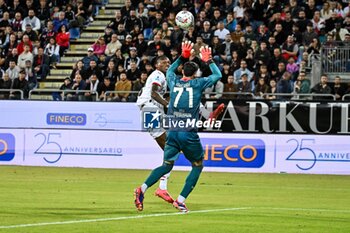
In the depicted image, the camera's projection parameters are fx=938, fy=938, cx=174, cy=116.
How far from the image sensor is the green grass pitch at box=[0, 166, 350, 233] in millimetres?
13680

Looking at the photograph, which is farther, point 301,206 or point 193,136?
point 301,206

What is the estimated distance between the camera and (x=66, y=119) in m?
30.3

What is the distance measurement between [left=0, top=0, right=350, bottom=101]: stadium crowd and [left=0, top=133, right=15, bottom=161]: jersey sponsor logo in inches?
142

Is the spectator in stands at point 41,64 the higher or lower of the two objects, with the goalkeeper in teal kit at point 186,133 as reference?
lower

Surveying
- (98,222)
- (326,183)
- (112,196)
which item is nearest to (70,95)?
(326,183)

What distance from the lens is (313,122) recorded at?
27.8 meters

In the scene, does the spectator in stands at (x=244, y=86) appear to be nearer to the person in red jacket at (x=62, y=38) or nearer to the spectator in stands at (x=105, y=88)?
the spectator in stands at (x=105, y=88)

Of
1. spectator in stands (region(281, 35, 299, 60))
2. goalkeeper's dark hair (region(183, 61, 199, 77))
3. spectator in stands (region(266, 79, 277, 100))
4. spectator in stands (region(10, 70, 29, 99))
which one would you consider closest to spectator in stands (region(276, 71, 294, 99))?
spectator in stands (region(266, 79, 277, 100))

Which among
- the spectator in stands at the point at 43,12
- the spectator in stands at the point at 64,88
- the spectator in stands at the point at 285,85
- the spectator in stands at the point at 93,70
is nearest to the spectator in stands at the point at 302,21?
the spectator in stands at the point at 285,85

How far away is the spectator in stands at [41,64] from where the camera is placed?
3512 cm

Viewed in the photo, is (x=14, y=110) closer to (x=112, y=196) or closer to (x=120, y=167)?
(x=120, y=167)

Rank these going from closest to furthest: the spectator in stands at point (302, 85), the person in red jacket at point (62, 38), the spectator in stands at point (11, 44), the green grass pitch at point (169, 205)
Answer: the green grass pitch at point (169, 205), the spectator in stands at point (302, 85), the spectator in stands at point (11, 44), the person in red jacket at point (62, 38)

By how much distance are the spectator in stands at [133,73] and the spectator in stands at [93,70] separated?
118 cm

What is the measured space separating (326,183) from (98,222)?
10673 millimetres
